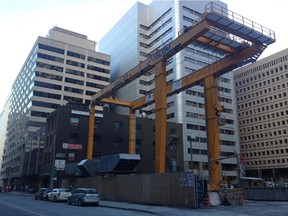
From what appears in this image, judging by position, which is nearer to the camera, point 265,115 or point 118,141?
point 118,141

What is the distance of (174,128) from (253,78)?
5780 cm

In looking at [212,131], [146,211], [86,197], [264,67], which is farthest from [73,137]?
[264,67]

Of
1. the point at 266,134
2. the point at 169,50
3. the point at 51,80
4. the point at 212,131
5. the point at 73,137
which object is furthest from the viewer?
the point at 266,134

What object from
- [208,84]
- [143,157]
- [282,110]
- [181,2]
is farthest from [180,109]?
[208,84]

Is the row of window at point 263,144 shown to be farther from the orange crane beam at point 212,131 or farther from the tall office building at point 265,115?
the orange crane beam at point 212,131

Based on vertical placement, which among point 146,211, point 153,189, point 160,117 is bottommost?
point 146,211

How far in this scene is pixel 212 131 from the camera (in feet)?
94.9

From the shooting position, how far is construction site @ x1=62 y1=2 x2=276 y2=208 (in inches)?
912

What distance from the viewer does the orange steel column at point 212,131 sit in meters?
27.8

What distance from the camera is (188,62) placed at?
87.9 metres

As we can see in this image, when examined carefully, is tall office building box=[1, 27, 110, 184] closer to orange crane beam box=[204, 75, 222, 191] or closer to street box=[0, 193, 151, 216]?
orange crane beam box=[204, 75, 222, 191]

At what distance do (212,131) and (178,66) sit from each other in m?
59.0

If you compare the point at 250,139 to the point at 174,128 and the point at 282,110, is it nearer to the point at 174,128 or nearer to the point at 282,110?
the point at 282,110

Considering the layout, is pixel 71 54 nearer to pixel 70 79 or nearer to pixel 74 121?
pixel 70 79
